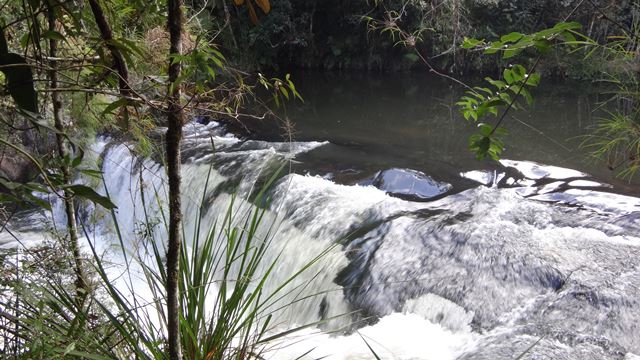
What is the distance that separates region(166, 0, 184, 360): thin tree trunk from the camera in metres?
1.00

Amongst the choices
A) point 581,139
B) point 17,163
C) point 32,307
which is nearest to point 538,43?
point 32,307

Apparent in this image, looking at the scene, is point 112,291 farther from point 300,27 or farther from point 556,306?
point 300,27

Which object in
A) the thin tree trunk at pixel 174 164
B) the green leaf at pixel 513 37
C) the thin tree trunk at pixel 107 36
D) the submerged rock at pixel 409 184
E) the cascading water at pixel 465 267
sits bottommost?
the cascading water at pixel 465 267

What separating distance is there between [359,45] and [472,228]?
9798mm

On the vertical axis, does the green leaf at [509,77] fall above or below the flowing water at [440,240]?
above

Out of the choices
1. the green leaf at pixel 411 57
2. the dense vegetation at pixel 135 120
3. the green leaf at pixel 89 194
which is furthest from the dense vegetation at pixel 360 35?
the green leaf at pixel 89 194

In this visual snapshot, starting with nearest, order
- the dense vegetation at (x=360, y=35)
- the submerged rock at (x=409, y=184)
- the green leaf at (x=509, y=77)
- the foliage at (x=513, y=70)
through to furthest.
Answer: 1. the foliage at (x=513, y=70)
2. the green leaf at (x=509, y=77)
3. the submerged rock at (x=409, y=184)
4. the dense vegetation at (x=360, y=35)

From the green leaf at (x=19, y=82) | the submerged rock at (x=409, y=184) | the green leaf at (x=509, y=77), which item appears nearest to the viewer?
the green leaf at (x=19, y=82)

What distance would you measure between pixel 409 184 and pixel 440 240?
4.46 feet

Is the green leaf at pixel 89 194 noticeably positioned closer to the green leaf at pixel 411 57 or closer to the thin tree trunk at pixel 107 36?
the thin tree trunk at pixel 107 36

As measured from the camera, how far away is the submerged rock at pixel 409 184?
5.40 metres

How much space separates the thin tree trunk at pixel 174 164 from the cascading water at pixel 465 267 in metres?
1.56

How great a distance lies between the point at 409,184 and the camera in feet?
18.5

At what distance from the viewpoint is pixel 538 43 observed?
Result: 0.93 metres
